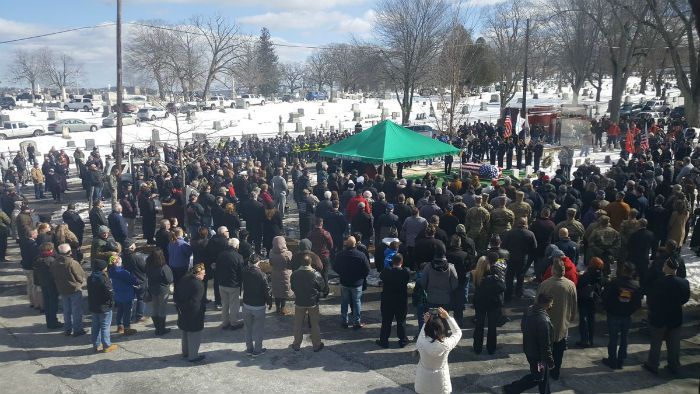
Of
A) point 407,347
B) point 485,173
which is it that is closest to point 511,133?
point 485,173

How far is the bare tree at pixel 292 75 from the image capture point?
365ft

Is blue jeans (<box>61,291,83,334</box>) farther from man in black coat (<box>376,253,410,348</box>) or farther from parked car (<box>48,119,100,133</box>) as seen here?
parked car (<box>48,119,100,133</box>)

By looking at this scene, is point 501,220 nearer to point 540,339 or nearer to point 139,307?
point 540,339

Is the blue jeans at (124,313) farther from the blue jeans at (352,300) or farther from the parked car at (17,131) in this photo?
the parked car at (17,131)

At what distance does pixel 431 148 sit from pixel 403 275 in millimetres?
9653

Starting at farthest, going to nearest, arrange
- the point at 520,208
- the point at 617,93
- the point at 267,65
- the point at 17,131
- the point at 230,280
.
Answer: the point at 267,65, the point at 17,131, the point at 617,93, the point at 520,208, the point at 230,280

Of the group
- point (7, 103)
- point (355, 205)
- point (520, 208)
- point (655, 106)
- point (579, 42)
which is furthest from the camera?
point (7, 103)

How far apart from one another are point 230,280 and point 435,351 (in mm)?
3857

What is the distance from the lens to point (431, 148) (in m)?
16.7

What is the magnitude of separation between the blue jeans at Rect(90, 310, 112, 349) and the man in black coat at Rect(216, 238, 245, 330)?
165 cm

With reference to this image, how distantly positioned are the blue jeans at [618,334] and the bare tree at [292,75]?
104 meters

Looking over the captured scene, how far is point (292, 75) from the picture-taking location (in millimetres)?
112500

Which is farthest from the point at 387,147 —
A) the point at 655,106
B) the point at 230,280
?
the point at 655,106

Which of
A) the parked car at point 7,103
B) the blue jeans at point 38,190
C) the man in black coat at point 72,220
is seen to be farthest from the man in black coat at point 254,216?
the parked car at point 7,103
